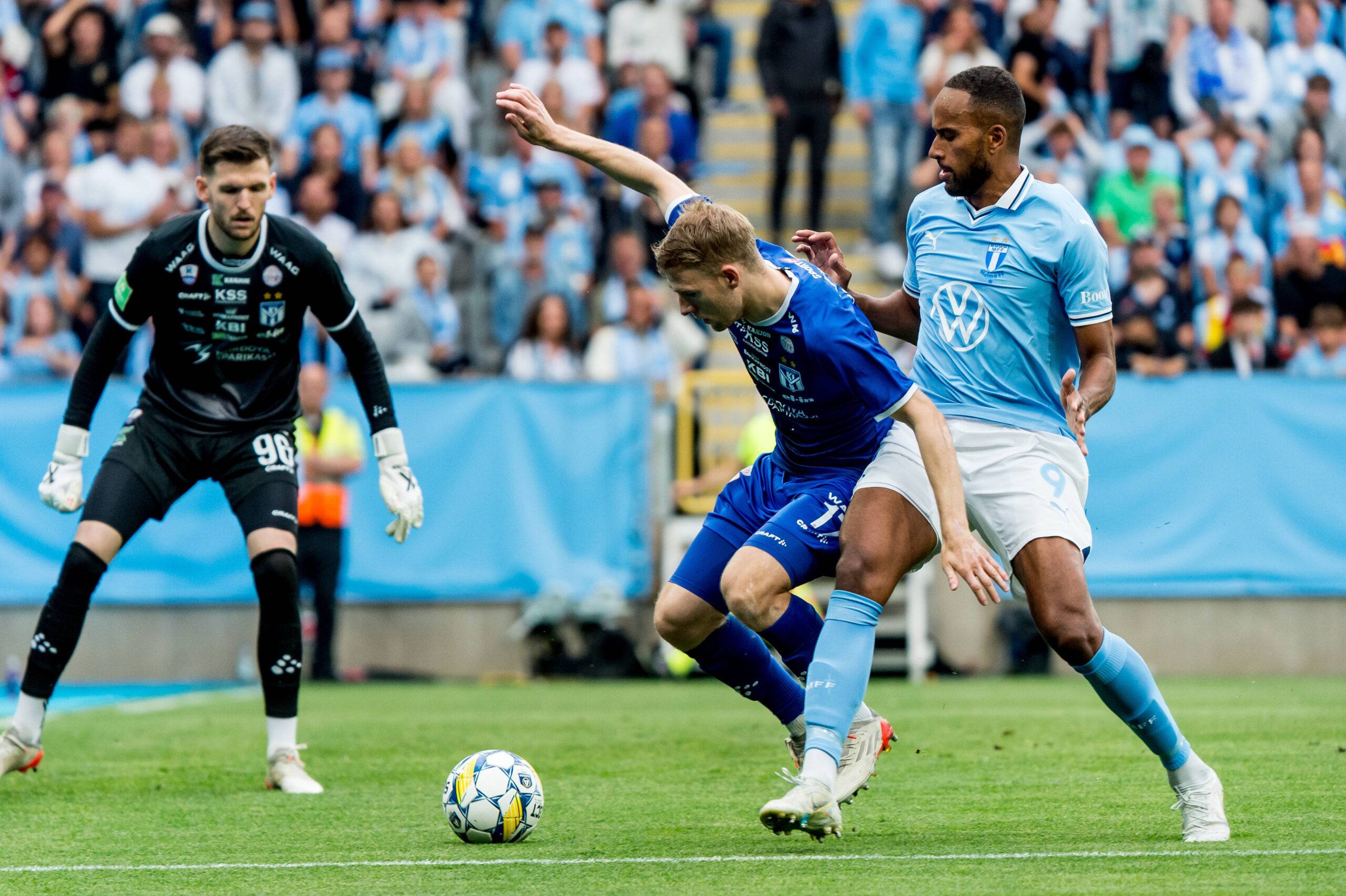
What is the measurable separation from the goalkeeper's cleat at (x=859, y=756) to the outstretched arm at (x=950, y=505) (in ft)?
2.62

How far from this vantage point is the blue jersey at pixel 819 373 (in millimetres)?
5723

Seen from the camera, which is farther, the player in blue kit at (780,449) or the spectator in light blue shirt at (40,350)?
the spectator in light blue shirt at (40,350)

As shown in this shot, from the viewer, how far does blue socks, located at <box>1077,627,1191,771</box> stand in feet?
18.9

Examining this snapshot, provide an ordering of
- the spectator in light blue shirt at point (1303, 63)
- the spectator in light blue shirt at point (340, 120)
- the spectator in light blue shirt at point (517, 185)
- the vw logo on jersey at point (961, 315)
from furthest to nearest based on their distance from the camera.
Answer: the spectator in light blue shirt at point (1303, 63) < the spectator in light blue shirt at point (340, 120) < the spectator in light blue shirt at point (517, 185) < the vw logo on jersey at point (961, 315)

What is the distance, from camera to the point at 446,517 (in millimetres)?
14609

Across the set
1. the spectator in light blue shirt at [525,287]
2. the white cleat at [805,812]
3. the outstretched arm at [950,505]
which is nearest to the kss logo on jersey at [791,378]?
the outstretched arm at [950,505]

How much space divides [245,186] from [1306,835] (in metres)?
4.48

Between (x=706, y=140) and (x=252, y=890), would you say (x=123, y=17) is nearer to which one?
(x=706, y=140)

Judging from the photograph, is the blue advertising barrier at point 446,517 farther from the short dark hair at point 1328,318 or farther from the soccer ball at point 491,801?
the soccer ball at point 491,801

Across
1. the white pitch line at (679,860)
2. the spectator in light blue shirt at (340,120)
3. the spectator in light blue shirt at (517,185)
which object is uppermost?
the spectator in light blue shirt at (340,120)

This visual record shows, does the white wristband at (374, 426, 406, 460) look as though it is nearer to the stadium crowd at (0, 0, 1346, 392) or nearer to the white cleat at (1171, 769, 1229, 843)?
the white cleat at (1171, 769, 1229, 843)

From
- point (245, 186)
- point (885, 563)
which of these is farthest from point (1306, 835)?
point (245, 186)

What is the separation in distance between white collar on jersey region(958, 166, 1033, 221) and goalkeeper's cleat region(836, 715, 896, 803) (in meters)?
1.76

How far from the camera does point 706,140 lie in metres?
19.0
